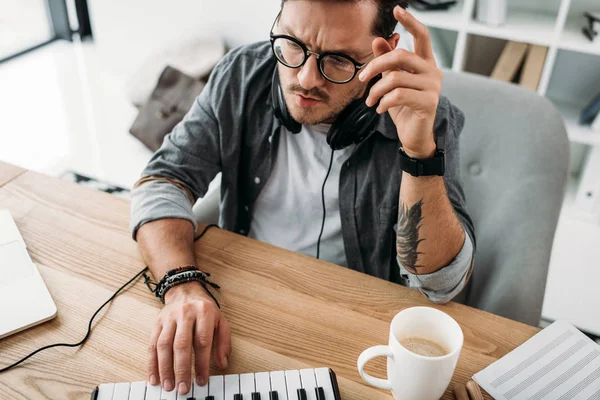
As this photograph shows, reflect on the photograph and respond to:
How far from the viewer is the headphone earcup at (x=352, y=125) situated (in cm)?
116

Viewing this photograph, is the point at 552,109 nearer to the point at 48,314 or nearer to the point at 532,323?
the point at 532,323

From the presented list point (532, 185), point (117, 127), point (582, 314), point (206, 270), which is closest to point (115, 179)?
point (117, 127)

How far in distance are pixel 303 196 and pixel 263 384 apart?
1.93ft

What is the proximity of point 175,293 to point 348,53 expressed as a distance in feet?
1.84

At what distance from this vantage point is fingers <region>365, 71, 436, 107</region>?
2.83 feet

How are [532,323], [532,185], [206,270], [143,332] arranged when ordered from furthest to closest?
1. [532,185]
2. [532,323]
3. [206,270]
4. [143,332]

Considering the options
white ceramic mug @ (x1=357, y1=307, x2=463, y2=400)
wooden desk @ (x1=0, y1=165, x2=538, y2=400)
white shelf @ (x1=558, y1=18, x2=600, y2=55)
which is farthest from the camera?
white shelf @ (x1=558, y1=18, x2=600, y2=55)

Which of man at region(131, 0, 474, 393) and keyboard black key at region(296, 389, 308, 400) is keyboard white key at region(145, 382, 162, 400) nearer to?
man at region(131, 0, 474, 393)

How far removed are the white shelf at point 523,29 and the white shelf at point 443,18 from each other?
49 millimetres

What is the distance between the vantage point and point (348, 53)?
1076 millimetres

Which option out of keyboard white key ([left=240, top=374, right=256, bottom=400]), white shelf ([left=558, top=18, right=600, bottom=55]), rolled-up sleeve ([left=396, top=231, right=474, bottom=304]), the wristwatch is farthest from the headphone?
white shelf ([left=558, top=18, right=600, bottom=55])

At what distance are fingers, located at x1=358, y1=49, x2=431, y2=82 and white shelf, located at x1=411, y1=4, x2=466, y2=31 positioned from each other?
1484mm

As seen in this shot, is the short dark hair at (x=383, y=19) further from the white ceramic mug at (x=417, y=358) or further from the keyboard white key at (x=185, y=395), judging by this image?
the keyboard white key at (x=185, y=395)

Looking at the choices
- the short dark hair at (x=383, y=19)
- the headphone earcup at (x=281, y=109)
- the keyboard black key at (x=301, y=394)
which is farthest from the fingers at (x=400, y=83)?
the keyboard black key at (x=301, y=394)
